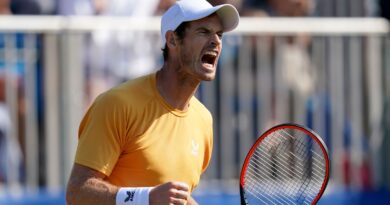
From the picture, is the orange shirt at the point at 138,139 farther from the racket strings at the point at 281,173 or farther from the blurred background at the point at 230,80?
the blurred background at the point at 230,80

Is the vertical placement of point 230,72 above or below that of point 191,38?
below

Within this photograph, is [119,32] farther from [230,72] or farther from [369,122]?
[369,122]

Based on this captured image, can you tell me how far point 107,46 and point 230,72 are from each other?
0.99 metres

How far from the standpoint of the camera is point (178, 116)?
6.08 meters

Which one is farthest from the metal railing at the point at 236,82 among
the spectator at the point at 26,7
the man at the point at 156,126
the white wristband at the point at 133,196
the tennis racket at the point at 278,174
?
the white wristband at the point at 133,196

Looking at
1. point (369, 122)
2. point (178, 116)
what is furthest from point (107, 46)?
point (178, 116)

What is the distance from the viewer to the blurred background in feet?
30.3

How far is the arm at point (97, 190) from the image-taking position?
215 inches

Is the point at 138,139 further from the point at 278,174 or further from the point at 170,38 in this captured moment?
the point at 278,174

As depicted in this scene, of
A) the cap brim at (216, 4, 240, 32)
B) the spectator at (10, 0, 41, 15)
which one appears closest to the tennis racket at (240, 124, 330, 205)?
the cap brim at (216, 4, 240, 32)

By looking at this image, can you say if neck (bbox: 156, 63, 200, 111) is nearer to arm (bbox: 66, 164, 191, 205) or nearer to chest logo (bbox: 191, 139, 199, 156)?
chest logo (bbox: 191, 139, 199, 156)

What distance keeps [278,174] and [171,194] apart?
5.59 ft

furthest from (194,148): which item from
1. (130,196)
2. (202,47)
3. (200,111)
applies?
(130,196)

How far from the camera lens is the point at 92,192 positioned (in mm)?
5648
